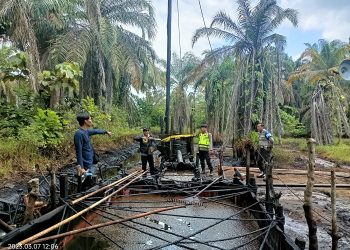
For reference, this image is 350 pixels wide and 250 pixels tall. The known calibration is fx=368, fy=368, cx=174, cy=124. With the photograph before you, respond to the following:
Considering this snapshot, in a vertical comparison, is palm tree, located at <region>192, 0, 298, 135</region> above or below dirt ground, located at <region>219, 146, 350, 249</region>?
above

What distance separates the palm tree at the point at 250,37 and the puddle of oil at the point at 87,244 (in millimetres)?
12485

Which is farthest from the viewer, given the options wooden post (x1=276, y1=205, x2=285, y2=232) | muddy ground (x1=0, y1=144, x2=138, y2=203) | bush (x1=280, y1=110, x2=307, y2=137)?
bush (x1=280, y1=110, x2=307, y2=137)

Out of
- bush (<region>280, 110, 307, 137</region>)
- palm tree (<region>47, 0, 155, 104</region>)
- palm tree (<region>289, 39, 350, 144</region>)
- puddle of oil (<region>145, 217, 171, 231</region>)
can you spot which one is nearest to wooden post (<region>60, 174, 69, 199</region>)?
puddle of oil (<region>145, 217, 171, 231</region>)

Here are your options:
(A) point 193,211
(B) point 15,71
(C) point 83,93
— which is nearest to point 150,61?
(C) point 83,93

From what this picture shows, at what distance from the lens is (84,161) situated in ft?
22.0

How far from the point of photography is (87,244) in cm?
629

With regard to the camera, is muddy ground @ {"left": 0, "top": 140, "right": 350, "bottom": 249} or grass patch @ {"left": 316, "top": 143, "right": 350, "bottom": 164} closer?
muddy ground @ {"left": 0, "top": 140, "right": 350, "bottom": 249}

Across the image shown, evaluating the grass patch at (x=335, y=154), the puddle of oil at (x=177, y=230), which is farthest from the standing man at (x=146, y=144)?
A: the grass patch at (x=335, y=154)

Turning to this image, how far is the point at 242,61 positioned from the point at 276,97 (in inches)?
97.3

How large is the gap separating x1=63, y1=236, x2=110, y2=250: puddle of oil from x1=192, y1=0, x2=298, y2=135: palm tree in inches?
492

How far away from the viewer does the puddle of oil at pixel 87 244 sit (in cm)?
613

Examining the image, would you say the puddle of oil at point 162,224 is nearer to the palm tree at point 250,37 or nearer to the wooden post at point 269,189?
the wooden post at point 269,189

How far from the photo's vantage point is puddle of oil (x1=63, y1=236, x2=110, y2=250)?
613cm

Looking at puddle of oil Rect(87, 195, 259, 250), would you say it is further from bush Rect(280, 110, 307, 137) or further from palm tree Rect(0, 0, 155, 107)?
bush Rect(280, 110, 307, 137)
